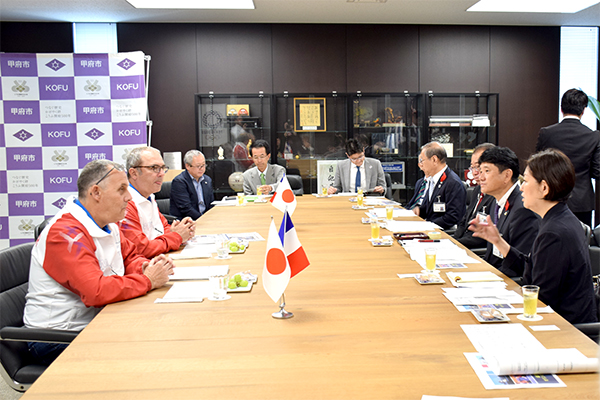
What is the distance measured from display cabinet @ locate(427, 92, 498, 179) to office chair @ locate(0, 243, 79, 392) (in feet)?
20.6

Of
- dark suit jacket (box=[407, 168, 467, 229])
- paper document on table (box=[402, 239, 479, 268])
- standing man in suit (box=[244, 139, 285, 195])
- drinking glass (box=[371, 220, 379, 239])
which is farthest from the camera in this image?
standing man in suit (box=[244, 139, 285, 195])

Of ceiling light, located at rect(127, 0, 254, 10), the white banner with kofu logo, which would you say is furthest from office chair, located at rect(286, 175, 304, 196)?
ceiling light, located at rect(127, 0, 254, 10)

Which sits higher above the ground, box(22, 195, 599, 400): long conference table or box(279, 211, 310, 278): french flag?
box(279, 211, 310, 278): french flag

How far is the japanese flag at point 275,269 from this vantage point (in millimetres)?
1803

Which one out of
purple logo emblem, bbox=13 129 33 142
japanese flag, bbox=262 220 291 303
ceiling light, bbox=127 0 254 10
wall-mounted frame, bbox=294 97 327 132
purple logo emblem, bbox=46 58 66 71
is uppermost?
ceiling light, bbox=127 0 254 10

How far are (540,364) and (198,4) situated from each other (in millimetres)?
6205

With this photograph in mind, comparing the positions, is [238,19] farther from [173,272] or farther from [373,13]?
[173,272]

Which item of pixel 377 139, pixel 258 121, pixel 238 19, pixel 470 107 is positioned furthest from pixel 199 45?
pixel 470 107

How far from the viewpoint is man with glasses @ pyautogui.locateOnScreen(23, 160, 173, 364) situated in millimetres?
2023

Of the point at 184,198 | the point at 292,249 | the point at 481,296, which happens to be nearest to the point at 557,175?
the point at 481,296

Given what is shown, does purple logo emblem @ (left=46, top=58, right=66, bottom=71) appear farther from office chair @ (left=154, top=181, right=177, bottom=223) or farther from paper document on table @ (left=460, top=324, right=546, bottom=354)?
paper document on table @ (left=460, top=324, right=546, bottom=354)

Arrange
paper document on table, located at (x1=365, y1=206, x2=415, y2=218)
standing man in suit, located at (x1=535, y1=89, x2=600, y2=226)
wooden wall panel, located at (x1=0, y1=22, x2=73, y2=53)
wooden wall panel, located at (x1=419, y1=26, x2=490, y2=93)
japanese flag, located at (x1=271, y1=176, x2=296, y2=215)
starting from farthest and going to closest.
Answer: wooden wall panel, located at (x1=419, y1=26, x2=490, y2=93) → wooden wall panel, located at (x1=0, y1=22, x2=73, y2=53) → standing man in suit, located at (x1=535, y1=89, x2=600, y2=226) → paper document on table, located at (x1=365, y1=206, x2=415, y2=218) → japanese flag, located at (x1=271, y1=176, x2=296, y2=215)

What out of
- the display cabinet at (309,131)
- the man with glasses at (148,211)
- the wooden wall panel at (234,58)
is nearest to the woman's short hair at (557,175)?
the man with glasses at (148,211)

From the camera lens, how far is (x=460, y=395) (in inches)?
49.3
